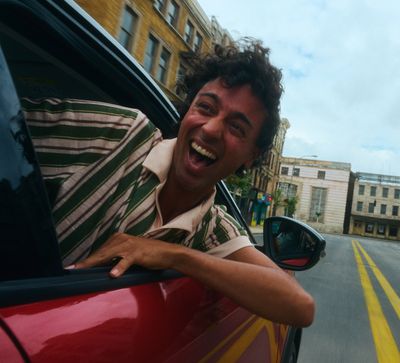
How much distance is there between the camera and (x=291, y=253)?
2.39 m

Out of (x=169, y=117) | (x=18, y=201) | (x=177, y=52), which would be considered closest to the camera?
(x=18, y=201)

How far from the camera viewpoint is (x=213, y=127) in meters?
1.71

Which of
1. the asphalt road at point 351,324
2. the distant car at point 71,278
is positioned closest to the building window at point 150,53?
the asphalt road at point 351,324

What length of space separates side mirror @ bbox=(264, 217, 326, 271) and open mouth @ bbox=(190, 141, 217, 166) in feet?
3.00

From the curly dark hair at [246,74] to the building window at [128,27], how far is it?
15875 mm

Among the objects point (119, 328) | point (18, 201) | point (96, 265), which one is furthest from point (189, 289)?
point (18, 201)

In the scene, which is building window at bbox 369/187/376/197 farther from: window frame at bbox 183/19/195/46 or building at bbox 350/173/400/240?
window frame at bbox 183/19/195/46

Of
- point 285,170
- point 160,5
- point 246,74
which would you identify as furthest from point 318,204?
point 246,74

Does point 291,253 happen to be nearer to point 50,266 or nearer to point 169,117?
point 169,117

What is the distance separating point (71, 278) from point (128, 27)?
59.7ft

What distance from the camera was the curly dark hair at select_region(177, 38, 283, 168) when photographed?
75.7 inches

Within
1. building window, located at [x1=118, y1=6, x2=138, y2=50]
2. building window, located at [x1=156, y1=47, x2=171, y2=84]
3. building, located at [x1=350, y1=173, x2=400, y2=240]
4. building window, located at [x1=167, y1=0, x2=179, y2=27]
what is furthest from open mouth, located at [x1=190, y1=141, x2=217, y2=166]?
building, located at [x1=350, y1=173, x2=400, y2=240]

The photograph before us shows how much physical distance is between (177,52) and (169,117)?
843 inches

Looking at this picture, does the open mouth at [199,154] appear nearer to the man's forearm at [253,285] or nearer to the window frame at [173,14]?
the man's forearm at [253,285]
